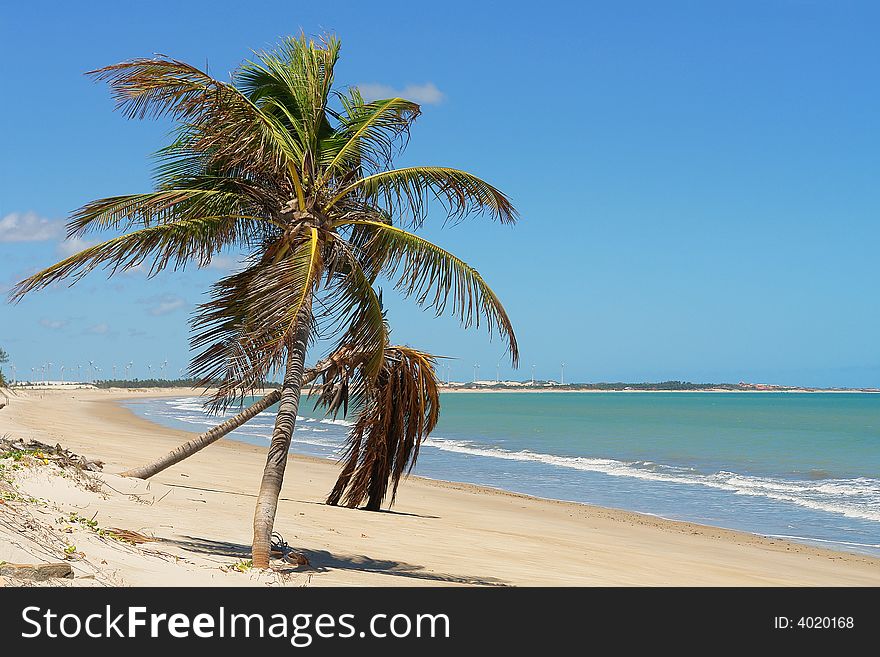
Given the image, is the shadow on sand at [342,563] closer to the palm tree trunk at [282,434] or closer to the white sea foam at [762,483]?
the palm tree trunk at [282,434]

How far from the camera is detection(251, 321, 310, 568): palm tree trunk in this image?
795 centimetres

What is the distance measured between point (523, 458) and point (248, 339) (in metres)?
27.3

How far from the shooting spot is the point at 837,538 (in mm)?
16391

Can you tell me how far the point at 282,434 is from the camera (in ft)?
26.7

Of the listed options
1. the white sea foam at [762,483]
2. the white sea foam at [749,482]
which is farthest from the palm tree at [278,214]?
the white sea foam at [762,483]

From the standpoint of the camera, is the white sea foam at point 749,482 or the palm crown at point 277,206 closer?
the palm crown at point 277,206

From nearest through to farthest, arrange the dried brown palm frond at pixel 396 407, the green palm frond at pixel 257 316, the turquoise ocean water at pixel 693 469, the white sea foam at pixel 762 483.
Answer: the green palm frond at pixel 257 316 → the dried brown palm frond at pixel 396 407 → the turquoise ocean water at pixel 693 469 → the white sea foam at pixel 762 483

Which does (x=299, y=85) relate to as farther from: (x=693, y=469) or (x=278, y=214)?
(x=693, y=469)

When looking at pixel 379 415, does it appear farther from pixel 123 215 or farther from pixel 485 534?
pixel 123 215

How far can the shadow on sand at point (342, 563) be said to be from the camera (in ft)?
28.4

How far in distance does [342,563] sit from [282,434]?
2.04 meters

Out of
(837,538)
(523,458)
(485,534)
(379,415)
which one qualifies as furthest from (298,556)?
(523,458)

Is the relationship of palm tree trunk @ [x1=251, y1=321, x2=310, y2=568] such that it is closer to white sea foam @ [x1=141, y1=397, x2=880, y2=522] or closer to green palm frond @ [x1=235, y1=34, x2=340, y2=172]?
green palm frond @ [x1=235, y1=34, x2=340, y2=172]

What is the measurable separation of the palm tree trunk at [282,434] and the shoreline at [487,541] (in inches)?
28.6
